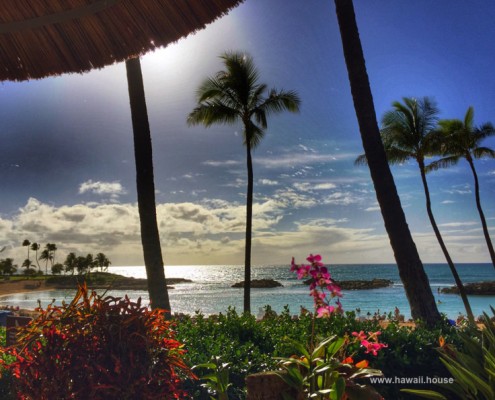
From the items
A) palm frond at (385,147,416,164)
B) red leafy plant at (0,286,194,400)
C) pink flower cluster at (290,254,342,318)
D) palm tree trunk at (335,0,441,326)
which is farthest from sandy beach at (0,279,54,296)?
red leafy plant at (0,286,194,400)

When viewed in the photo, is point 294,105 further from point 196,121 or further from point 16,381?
point 16,381

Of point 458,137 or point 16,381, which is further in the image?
point 458,137

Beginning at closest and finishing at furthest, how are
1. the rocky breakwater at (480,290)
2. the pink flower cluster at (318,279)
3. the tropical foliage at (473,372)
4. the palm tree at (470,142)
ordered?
1. the tropical foliage at (473,372)
2. the pink flower cluster at (318,279)
3. the palm tree at (470,142)
4. the rocky breakwater at (480,290)

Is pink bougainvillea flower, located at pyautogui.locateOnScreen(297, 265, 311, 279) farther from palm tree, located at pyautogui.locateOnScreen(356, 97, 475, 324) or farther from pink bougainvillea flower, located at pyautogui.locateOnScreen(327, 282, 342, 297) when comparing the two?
palm tree, located at pyautogui.locateOnScreen(356, 97, 475, 324)

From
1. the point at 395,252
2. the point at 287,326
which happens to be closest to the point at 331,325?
the point at 287,326

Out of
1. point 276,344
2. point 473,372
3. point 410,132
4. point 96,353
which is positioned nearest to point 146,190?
point 276,344

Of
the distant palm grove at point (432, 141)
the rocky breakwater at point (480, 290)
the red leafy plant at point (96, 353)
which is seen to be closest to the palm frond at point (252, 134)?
the distant palm grove at point (432, 141)

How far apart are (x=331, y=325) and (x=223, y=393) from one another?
3.22 m

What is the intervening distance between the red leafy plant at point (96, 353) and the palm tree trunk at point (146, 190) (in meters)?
6.10

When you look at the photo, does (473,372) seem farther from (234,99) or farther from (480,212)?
(480,212)

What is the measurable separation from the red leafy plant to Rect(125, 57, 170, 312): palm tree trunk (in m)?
6.10

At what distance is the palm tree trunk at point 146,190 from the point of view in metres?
8.41

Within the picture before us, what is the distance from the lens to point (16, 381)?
87.4 inches

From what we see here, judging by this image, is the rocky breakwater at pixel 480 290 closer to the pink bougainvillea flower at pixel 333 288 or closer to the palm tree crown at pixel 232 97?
the palm tree crown at pixel 232 97
